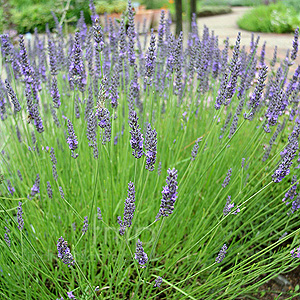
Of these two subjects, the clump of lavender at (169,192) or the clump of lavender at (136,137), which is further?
the clump of lavender at (136,137)

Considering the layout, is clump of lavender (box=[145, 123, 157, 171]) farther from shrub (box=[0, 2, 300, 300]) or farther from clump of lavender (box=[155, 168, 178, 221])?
clump of lavender (box=[155, 168, 178, 221])

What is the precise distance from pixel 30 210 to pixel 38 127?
26.5 inches

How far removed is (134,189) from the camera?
127cm

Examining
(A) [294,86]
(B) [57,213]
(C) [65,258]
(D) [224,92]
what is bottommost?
(B) [57,213]

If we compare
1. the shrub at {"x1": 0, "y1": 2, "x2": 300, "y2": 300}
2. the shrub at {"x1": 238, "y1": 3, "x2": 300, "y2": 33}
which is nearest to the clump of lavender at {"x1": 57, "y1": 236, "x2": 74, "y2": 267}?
the shrub at {"x1": 0, "y1": 2, "x2": 300, "y2": 300}

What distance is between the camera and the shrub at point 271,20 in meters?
10.2

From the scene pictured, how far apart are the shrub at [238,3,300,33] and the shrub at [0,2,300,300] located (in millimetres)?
8890

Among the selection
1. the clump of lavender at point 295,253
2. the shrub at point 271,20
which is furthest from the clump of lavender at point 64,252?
the shrub at point 271,20

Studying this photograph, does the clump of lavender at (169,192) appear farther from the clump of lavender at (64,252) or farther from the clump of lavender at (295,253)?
the clump of lavender at (295,253)

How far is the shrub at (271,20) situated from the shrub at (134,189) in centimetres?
889

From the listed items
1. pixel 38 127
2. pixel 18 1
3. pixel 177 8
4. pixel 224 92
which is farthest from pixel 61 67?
pixel 18 1

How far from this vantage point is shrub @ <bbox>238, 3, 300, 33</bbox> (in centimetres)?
1019

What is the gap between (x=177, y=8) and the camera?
531 centimetres

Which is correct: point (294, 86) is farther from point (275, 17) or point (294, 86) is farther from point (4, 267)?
point (275, 17)
